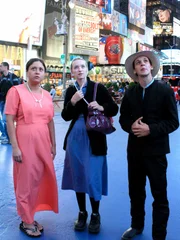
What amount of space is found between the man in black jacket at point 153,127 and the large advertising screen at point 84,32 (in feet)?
Answer: 110

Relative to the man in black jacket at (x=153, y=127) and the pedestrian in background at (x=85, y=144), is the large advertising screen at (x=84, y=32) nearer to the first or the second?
the pedestrian in background at (x=85, y=144)

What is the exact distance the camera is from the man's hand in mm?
2520

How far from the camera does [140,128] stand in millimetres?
2531

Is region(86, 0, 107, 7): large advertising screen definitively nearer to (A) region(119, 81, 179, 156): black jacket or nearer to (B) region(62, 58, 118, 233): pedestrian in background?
(B) region(62, 58, 118, 233): pedestrian in background

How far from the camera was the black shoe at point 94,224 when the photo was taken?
A: 299 centimetres

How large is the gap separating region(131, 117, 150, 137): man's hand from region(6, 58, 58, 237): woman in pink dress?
832 mm

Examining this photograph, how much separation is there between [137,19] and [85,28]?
2639 cm

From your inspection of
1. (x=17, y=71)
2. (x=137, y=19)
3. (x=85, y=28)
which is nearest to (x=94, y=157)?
(x=17, y=71)

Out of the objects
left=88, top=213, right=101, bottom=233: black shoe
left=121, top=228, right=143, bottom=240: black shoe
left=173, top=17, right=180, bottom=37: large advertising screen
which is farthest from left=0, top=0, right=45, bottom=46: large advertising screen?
left=173, top=17, right=180, bottom=37: large advertising screen

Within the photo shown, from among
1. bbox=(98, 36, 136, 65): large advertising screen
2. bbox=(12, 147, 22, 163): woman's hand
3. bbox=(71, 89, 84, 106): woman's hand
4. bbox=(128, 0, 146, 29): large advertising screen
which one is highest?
bbox=(128, 0, 146, 29): large advertising screen

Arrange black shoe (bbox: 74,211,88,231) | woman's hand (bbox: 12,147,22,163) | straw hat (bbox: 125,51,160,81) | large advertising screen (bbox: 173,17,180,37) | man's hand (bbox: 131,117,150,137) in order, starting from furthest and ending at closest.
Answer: large advertising screen (bbox: 173,17,180,37) → black shoe (bbox: 74,211,88,231) → woman's hand (bbox: 12,147,22,163) → straw hat (bbox: 125,51,160,81) → man's hand (bbox: 131,117,150,137)

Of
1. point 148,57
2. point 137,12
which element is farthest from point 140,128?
point 137,12

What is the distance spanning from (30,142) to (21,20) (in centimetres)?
2868

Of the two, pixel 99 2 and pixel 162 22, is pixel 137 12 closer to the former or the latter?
pixel 99 2
